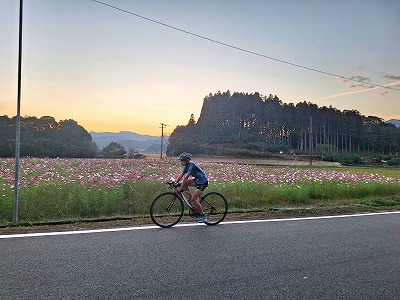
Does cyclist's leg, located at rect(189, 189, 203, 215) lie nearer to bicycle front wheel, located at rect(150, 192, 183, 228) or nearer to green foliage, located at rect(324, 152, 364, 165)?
bicycle front wheel, located at rect(150, 192, 183, 228)

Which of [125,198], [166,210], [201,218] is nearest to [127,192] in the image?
[125,198]

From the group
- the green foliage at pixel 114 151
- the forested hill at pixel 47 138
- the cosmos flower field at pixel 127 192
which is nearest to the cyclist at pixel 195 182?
the cosmos flower field at pixel 127 192

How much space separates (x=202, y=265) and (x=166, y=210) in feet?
9.33

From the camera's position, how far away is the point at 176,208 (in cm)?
759

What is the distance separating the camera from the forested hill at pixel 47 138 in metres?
30.3

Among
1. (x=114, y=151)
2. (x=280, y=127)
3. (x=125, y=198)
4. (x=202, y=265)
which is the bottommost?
(x=202, y=265)

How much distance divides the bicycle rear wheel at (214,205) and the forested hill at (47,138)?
26.4 metres

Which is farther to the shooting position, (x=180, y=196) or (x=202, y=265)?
(x=180, y=196)

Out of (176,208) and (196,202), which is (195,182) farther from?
(176,208)

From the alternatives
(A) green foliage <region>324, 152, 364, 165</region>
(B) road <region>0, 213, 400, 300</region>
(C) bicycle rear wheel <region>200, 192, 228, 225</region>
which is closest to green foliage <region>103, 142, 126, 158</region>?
(C) bicycle rear wheel <region>200, 192, 228, 225</region>

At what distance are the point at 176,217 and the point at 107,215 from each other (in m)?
1.98

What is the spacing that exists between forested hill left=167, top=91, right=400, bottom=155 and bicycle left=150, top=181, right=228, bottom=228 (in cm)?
4323

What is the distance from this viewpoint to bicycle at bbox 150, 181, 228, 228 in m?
7.29

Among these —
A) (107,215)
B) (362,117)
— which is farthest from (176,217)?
(362,117)
